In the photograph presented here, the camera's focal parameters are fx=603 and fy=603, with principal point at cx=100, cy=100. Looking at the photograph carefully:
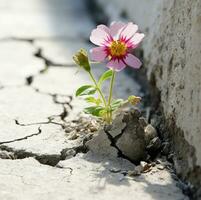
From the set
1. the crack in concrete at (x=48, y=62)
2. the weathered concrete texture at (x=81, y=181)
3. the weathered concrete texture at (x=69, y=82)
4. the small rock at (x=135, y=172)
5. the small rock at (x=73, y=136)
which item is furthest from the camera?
the crack in concrete at (x=48, y=62)

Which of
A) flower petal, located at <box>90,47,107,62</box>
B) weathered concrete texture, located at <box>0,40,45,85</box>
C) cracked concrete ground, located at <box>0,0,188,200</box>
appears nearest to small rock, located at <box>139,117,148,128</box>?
cracked concrete ground, located at <box>0,0,188,200</box>

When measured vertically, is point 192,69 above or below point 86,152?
above

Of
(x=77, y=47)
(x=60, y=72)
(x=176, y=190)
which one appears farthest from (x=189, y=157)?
(x=77, y=47)

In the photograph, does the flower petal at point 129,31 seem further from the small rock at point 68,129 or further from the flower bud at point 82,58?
the small rock at point 68,129

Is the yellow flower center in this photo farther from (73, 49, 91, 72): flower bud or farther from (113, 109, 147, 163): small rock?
(113, 109, 147, 163): small rock

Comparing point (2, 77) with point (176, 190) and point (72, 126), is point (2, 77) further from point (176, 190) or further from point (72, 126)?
point (176, 190)

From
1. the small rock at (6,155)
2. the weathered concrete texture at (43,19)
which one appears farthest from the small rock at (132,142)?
the weathered concrete texture at (43,19)

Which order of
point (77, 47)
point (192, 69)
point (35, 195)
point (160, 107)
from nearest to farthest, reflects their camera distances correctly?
point (35, 195), point (192, 69), point (160, 107), point (77, 47)
